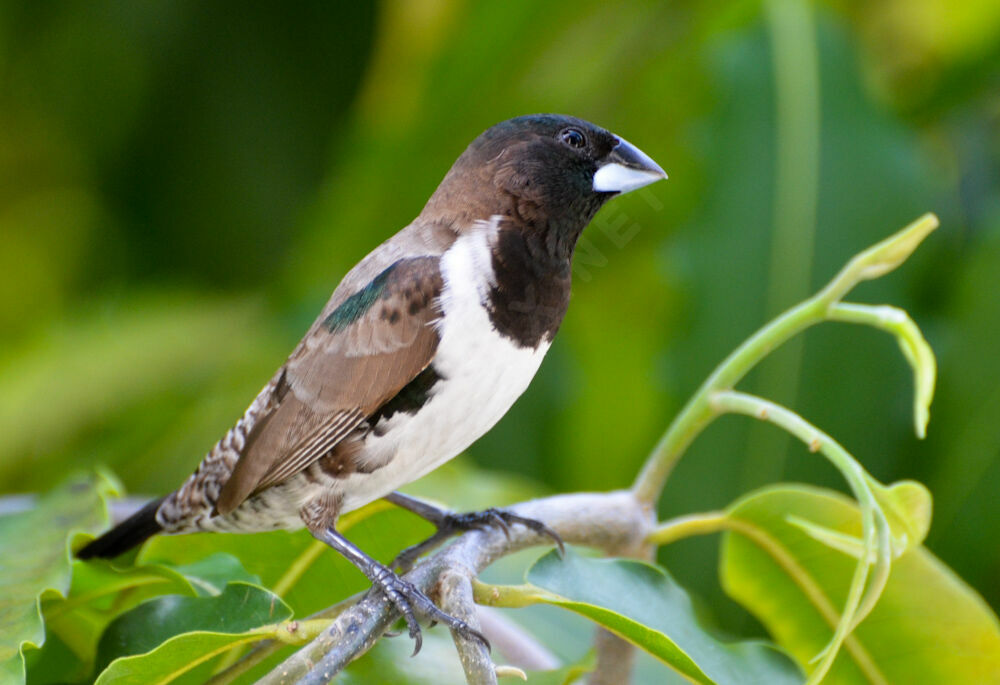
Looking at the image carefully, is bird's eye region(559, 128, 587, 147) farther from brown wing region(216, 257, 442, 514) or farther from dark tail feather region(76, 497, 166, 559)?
dark tail feather region(76, 497, 166, 559)

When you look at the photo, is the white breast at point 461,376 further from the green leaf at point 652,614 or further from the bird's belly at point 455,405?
the green leaf at point 652,614

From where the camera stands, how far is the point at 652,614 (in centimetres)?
101

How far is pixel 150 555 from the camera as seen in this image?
1309 mm

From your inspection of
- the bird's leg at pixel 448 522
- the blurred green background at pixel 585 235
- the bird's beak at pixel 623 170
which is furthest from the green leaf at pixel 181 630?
the blurred green background at pixel 585 235

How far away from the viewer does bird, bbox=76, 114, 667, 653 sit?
3.30ft

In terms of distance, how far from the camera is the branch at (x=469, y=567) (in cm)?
82

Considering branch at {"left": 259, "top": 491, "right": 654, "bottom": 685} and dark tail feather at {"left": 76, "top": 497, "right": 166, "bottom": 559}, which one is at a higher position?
dark tail feather at {"left": 76, "top": 497, "right": 166, "bottom": 559}

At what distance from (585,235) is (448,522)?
1264 mm

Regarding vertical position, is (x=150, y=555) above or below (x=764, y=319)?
above

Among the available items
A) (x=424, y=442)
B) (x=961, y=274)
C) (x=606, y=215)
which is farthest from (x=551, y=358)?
(x=424, y=442)

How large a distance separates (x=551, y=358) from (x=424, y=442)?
59.8 inches

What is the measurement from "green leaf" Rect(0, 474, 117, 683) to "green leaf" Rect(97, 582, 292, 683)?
76 millimetres

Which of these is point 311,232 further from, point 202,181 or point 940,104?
point 940,104

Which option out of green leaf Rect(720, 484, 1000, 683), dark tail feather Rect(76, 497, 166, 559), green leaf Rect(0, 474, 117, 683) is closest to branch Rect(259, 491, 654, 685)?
green leaf Rect(720, 484, 1000, 683)
